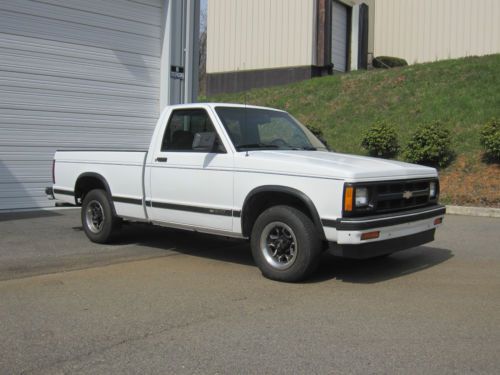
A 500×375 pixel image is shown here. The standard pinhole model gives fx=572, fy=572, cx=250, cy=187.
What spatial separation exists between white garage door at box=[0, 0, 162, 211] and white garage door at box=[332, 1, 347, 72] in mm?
12656

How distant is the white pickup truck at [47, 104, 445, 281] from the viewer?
5719 mm

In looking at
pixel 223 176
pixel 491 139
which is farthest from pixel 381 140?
pixel 223 176

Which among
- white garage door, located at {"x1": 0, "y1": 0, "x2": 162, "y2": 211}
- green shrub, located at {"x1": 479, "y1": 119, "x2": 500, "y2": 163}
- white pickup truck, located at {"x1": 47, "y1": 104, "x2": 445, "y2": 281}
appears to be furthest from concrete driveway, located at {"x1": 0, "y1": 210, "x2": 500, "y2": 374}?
green shrub, located at {"x1": 479, "y1": 119, "x2": 500, "y2": 163}

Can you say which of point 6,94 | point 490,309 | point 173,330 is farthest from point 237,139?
point 6,94

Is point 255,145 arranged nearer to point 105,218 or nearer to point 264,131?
point 264,131

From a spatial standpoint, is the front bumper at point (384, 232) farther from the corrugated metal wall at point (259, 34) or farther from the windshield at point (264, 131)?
the corrugated metal wall at point (259, 34)

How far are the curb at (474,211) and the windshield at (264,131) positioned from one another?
18.9 ft

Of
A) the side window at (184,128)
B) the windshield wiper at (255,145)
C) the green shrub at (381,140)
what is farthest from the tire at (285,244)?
the green shrub at (381,140)

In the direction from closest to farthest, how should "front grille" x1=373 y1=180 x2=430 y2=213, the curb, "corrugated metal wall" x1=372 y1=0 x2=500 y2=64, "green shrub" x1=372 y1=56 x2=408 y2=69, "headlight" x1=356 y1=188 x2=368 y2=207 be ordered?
"headlight" x1=356 y1=188 x2=368 y2=207 → "front grille" x1=373 y1=180 x2=430 y2=213 → the curb → "corrugated metal wall" x1=372 y1=0 x2=500 y2=64 → "green shrub" x1=372 y1=56 x2=408 y2=69

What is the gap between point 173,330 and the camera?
462 centimetres

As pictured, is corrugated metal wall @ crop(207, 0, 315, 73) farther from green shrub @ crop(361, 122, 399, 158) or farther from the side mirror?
the side mirror

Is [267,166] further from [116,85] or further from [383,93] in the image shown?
[383,93]

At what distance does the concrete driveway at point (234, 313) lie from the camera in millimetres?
3982

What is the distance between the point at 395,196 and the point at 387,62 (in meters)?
20.4
